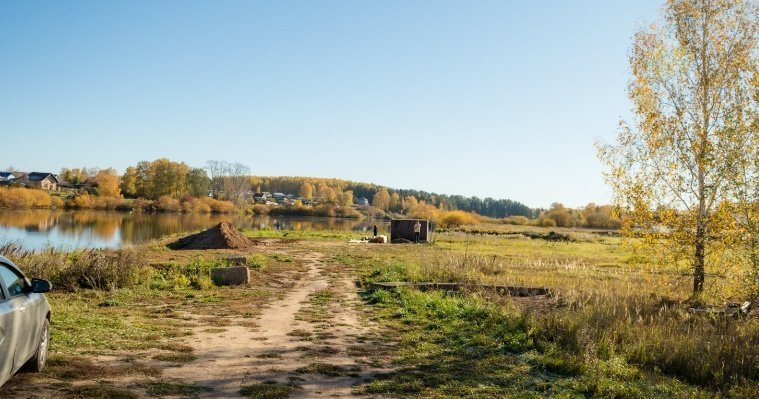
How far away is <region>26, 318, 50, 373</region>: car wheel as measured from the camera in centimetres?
680

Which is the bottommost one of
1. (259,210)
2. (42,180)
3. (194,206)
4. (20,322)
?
(20,322)

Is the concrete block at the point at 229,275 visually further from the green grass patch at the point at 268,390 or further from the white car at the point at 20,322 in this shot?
the green grass patch at the point at 268,390

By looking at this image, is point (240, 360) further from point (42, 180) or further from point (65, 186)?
point (65, 186)

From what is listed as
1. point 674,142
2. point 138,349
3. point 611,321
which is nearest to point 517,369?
point 611,321

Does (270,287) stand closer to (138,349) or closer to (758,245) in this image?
(138,349)

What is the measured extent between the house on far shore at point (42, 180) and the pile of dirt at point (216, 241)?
401ft

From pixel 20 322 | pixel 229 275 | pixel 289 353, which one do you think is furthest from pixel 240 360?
pixel 229 275

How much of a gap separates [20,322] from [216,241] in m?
24.3

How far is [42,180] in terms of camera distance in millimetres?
136750

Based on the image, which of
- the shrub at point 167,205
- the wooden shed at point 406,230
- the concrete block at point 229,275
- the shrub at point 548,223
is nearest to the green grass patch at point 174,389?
the concrete block at point 229,275

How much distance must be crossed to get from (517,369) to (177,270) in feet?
40.8

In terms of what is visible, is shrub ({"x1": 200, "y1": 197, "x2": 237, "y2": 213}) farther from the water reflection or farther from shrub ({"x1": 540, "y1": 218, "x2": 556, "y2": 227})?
shrub ({"x1": 540, "y1": 218, "x2": 556, "y2": 227})

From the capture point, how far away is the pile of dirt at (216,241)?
29578 mm

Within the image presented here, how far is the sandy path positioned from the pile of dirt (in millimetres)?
15865
